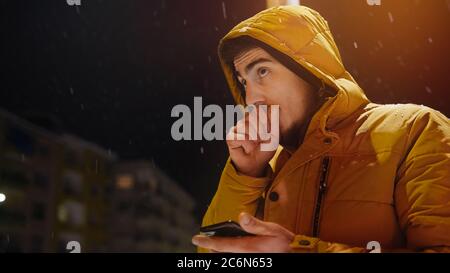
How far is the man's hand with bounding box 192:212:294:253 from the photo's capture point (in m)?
2.78

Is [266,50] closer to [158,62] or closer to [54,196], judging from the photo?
[158,62]

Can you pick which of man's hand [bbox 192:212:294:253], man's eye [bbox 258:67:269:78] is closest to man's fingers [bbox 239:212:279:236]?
man's hand [bbox 192:212:294:253]

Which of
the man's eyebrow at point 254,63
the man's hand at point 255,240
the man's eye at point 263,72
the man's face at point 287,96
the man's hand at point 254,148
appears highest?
the man's eyebrow at point 254,63

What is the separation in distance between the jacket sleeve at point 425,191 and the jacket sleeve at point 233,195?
2.19 feet

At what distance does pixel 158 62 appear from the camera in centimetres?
327

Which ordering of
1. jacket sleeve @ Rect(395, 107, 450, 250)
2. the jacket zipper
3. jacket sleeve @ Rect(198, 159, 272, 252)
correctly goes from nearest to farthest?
jacket sleeve @ Rect(395, 107, 450, 250) < the jacket zipper < jacket sleeve @ Rect(198, 159, 272, 252)

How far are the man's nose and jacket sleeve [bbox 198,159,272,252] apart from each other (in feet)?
1.09

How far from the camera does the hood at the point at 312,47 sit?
2.89m

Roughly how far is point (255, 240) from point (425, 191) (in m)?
0.84

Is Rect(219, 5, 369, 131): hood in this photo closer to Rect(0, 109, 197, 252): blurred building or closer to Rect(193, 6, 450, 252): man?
Rect(193, 6, 450, 252): man

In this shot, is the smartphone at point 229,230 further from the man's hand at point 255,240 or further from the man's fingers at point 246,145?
the man's fingers at point 246,145

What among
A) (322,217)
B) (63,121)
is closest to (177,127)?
(63,121)

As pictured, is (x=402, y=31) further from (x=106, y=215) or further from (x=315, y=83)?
(x=106, y=215)

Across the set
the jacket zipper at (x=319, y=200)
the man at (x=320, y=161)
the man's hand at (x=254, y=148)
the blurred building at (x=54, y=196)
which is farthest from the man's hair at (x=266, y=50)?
the blurred building at (x=54, y=196)
